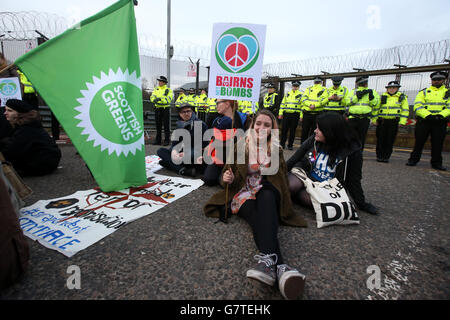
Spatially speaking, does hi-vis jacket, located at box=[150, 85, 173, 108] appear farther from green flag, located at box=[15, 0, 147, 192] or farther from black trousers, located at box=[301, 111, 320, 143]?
green flag, located at box=[15, 0, 147, 192]

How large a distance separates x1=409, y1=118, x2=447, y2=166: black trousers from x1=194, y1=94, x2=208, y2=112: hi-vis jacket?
909 centimetres

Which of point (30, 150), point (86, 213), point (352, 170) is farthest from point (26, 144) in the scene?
point (352, 170)

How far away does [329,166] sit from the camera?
2.61m

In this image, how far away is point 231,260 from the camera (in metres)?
1.69

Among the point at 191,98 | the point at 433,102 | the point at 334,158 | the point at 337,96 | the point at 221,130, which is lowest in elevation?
the point at 334,158

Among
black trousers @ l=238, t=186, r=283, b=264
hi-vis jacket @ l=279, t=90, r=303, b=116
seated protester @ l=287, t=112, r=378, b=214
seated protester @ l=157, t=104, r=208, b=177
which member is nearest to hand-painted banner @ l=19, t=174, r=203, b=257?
seated protester @ l=157, t=104, r=208, b=177

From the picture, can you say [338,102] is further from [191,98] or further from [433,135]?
[191,98]

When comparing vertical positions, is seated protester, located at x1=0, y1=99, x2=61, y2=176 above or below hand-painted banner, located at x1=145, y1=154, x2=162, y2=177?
above

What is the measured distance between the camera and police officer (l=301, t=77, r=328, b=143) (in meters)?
6.43

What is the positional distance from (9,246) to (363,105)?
6.87 metres
